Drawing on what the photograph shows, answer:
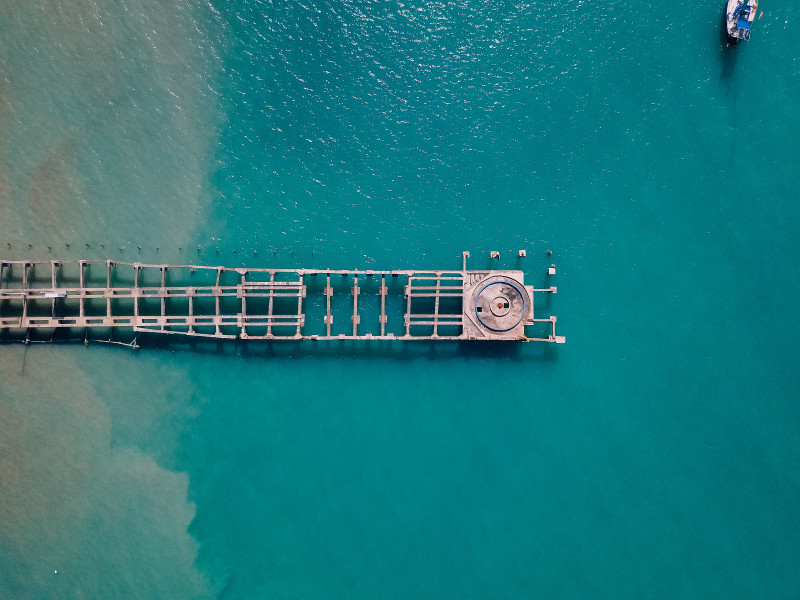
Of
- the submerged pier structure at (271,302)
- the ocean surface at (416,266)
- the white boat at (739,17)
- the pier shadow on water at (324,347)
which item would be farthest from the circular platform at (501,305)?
the white boat at (739,17)

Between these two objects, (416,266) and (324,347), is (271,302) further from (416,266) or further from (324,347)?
(416,266)

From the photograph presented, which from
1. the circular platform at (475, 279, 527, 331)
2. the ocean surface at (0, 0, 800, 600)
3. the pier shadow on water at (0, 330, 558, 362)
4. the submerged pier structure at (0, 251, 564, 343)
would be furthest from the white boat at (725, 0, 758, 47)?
the pier shadow on water at (0, 330, 558, 362)

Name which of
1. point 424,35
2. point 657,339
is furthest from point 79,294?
point 657,339

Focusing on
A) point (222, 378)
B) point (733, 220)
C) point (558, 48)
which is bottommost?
point (222, 378)

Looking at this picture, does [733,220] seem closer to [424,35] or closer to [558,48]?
[558,48]

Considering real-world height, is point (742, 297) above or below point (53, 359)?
above

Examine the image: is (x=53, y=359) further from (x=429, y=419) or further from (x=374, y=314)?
(x=429, y=419)

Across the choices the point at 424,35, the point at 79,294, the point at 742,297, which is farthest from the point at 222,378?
the point at 742,297
